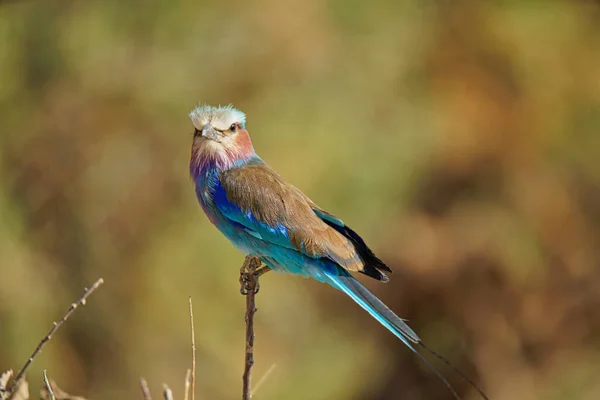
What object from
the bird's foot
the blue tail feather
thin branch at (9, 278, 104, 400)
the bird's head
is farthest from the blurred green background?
thin branch at (9, 278, 104, 400)

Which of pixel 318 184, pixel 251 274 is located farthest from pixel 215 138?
pixel 318 184

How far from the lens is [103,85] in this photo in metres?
5.94

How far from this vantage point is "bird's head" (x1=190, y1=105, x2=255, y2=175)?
108 inches

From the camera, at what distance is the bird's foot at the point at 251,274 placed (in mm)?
2634

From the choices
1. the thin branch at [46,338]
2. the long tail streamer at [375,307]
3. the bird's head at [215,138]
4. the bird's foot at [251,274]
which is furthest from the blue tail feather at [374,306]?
the thin branch at [46,338]

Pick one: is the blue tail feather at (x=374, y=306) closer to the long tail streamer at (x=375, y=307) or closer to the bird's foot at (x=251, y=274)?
the long tail streamer at (x=375, y=307)

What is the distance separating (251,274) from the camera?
274cm

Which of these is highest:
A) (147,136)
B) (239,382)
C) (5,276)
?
(147,136)

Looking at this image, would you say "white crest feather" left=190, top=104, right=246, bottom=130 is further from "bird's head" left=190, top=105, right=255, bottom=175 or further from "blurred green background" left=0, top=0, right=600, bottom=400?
"blurred green background" left=0, top=0, right=600, bottom=400

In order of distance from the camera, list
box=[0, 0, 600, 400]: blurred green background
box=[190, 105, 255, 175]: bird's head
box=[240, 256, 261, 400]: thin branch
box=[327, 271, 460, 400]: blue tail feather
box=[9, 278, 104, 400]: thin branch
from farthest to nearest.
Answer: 1. box=[0, 0, 600, 400]: blurred green background
2. box=[190, 105, 255, 175]: bird's head
3. box=[327, 271, 460, 400]: blue tail feather
4. box=[240, 256, 261, 400]: thin branch
5. box=[9, 278, 104, 400]: thin branch

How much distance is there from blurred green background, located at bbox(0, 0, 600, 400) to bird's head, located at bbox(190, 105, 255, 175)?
2.92 m

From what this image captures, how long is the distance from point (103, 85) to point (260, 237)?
11.8ft

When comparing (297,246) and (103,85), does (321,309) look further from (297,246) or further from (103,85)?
(297,246)

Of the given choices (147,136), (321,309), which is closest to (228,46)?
(147,136)
